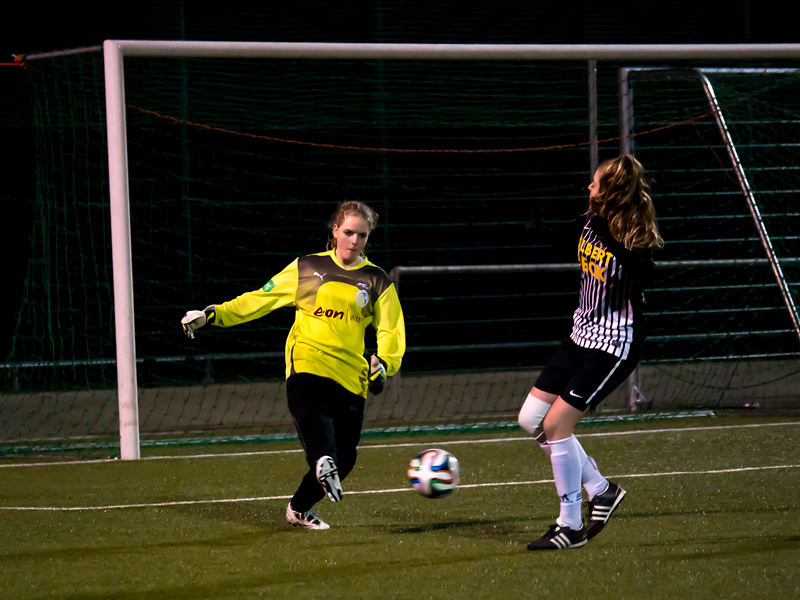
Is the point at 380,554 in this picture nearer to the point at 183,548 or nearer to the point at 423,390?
the point at 183,548

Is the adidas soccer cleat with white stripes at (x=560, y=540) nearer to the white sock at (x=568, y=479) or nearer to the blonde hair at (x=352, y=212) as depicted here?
the white sock at (x=568, y=479)

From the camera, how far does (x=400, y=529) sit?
4.16 metres

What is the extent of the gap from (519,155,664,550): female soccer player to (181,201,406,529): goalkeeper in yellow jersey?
0.75 m

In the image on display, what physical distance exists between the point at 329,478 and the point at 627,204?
61.8 inches

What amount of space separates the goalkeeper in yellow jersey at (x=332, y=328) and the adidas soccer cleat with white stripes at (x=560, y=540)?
88 centimetres

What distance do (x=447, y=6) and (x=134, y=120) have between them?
4534 millimetres

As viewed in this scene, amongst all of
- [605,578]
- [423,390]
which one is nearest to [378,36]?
[423,390]

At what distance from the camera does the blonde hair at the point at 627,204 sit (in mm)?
3689

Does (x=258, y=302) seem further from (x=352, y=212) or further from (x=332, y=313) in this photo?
(x=352, y=212)

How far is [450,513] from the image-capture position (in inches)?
176

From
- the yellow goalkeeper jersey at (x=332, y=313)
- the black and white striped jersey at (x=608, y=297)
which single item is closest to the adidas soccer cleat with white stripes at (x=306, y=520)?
the yellow goalkeeper jersey at (x=332, y=313)

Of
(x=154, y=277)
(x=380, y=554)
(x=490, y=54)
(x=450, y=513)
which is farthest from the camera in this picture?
(x=154, y=277)

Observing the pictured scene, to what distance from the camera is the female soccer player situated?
3697 millimetres

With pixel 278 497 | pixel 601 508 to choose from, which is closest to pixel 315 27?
pixel 278 497
